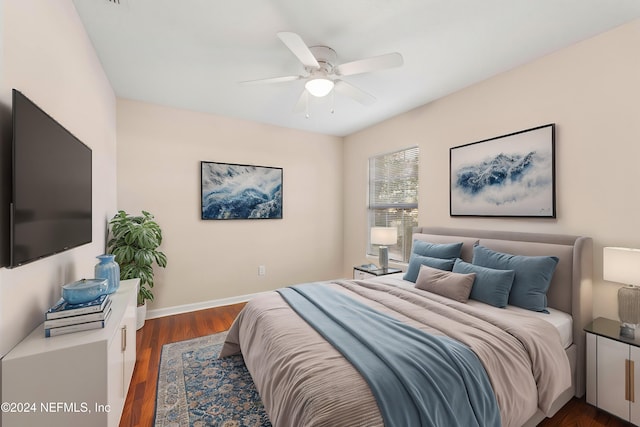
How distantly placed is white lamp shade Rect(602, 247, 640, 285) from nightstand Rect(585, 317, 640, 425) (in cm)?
36

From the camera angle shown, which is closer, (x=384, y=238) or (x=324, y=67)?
(x=324, y=67)

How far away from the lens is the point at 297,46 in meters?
1.80

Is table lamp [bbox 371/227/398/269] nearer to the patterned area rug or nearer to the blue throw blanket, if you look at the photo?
the blue throw blanket

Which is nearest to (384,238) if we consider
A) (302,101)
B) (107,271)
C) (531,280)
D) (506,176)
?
(506,176)

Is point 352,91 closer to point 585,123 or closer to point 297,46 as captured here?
point 297,46

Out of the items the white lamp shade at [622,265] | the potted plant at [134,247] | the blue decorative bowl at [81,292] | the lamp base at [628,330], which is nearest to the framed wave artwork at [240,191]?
the potted plant at [134,247]

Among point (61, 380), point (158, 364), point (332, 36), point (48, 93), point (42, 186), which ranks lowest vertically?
point (158, 364)

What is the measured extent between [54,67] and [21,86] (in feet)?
1.43

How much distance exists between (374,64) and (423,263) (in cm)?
189

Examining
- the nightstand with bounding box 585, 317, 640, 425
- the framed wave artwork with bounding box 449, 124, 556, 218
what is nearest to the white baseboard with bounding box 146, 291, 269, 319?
the framed wave artwork with bounding box 449, 124, 556, 218

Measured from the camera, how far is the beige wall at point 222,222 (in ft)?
11.1

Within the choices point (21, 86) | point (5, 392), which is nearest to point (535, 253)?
point (5, 392)

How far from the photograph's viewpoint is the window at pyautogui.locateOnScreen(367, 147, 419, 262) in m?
3.72

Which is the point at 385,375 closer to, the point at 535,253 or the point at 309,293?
the point at 309,293
